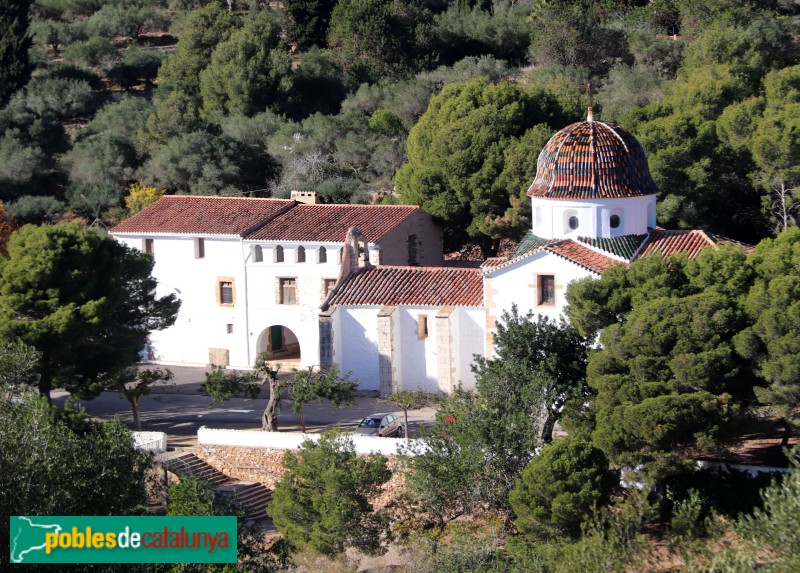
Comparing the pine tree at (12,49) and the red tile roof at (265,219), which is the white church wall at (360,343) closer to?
the red tile roof at (265,219)

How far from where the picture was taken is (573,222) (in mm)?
40656

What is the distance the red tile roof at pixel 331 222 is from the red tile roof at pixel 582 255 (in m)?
8.03

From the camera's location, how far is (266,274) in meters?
46.6

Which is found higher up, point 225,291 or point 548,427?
point 225,291

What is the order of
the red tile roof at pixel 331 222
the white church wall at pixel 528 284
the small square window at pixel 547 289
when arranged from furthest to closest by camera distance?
1. the red tile roof at pixel 331 222
2. the small square window at pixel 547 289
3. the white church wall at pixel 528 284

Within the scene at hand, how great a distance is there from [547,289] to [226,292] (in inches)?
503

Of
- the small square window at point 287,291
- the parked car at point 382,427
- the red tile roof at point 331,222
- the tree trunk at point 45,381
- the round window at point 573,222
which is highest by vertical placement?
the red tile roof at point 331,222

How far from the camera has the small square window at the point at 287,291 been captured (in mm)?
46531

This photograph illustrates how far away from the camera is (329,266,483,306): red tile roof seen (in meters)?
41.6

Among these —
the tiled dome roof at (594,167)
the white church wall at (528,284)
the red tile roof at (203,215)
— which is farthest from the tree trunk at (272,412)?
the tiled dome roof at (594,167)

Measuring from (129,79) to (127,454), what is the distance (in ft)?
180

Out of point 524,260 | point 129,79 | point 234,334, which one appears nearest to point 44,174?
point 129,79

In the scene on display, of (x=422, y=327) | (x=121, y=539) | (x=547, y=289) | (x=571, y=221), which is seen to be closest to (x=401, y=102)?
(x=422, y=327)

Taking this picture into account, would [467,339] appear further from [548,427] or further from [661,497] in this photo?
[661,497]
